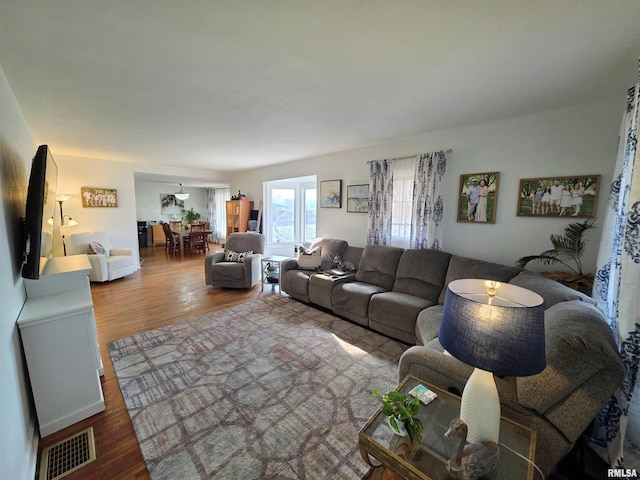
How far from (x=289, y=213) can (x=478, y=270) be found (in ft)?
14.1

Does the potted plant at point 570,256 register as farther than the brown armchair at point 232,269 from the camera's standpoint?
No

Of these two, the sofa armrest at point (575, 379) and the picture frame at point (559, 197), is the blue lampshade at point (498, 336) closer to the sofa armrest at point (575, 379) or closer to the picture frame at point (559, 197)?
the sofa armrest at point (575, 379)

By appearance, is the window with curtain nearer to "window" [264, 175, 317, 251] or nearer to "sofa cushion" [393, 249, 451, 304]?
"sofa cushion" [393, 249, 451, 304]

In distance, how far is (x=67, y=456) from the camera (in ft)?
4.77

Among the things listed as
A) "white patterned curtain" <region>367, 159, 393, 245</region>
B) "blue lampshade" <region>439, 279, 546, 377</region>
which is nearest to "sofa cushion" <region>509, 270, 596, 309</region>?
"blue lampshade" <region>439, 279, 546, 377</region>

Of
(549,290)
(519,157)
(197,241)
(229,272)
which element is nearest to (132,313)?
(229,272)

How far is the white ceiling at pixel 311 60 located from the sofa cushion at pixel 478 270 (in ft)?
5.00

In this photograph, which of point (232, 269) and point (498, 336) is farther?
point (232, 269)

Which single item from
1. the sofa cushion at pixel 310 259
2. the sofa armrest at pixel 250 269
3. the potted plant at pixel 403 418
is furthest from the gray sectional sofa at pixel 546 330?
the sofa armrest at pixel 250 269

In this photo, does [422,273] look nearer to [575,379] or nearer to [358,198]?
[358,198]

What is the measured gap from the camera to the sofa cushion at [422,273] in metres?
2.82

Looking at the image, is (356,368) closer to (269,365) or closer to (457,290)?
(269,365)

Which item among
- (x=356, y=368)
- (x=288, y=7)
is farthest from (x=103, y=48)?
(x=356, y=368)

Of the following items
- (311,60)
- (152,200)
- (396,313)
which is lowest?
(396,313)
